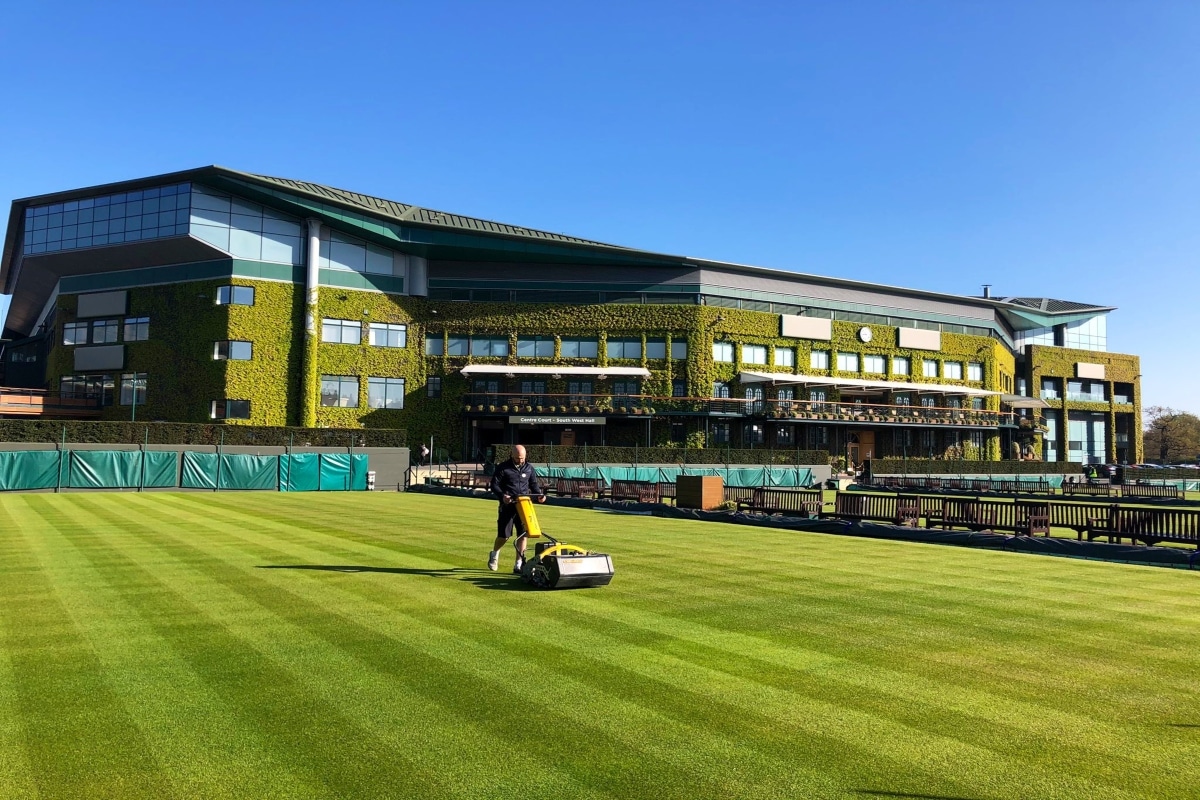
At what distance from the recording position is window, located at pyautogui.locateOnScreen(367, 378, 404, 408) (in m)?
55.2

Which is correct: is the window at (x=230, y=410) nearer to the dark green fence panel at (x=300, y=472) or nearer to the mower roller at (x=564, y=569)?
the dark green fence panel at (x=300, y=472)

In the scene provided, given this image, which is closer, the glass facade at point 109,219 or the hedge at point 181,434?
the hedge at point 181,434

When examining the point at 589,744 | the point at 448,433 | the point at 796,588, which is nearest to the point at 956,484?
the point at 448,433

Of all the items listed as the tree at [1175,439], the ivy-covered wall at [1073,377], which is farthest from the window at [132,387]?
the tree at [1175,439]

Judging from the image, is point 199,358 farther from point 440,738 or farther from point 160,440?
point 440,738

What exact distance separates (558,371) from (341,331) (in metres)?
14.4

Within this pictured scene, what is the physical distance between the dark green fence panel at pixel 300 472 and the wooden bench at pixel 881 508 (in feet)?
81.5

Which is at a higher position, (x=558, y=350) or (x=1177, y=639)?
(x=558, y=350)

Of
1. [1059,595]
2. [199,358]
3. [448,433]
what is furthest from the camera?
[448,433]

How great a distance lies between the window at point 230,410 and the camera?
51.2m

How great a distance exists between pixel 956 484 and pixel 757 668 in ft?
131

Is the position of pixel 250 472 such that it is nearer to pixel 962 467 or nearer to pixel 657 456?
pixel 657 456

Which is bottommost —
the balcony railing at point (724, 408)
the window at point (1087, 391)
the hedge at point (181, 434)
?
the hedge at point (181, 434)

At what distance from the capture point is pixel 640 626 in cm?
862
